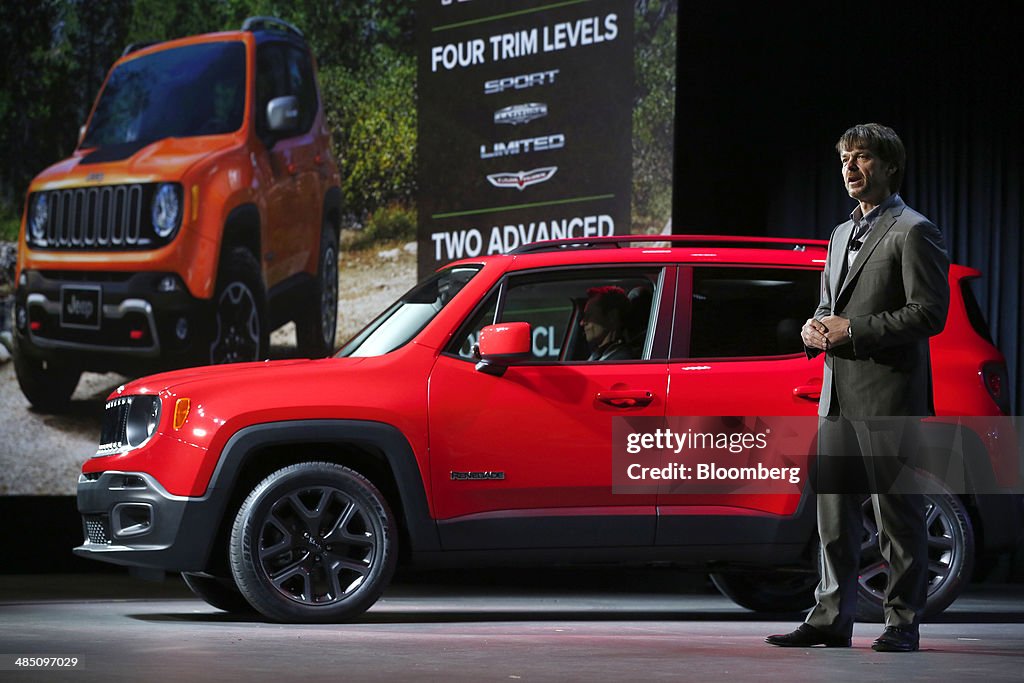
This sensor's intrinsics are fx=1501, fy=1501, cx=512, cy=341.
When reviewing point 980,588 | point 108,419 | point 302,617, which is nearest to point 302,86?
point 108,419

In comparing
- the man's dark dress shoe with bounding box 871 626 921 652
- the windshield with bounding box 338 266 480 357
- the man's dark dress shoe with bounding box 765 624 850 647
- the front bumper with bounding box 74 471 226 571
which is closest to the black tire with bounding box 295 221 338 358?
the windshield with bounding box 338 266 480 357

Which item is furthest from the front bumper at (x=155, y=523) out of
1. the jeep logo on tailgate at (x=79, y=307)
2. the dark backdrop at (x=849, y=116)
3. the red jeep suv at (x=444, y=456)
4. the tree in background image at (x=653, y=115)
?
the dark backdrop at (x=849, y=116)

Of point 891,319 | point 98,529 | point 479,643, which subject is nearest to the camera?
point 891,319

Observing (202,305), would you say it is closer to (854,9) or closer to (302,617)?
(302,617)

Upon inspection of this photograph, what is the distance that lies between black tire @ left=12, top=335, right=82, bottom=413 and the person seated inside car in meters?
4.46

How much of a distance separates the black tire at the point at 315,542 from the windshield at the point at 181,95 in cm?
424

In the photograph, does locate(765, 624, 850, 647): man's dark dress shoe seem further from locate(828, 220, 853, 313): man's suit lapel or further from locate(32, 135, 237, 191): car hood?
locate(32, 135, 237, 191): car hood

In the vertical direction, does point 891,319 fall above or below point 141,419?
above

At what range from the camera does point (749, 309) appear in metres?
6.45

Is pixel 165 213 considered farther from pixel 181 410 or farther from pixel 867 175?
pixel 867 175

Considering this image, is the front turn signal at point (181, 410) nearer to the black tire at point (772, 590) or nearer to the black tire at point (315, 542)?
the black tire at point (315, 542)

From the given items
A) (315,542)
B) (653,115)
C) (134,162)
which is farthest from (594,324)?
(134,162)

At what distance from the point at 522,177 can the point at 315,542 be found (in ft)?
14.6

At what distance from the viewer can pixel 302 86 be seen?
32.7 ft
